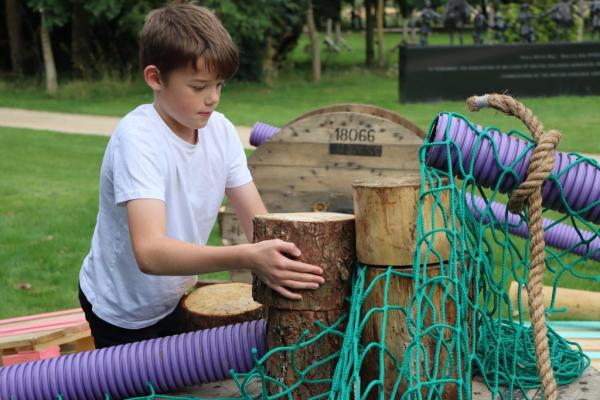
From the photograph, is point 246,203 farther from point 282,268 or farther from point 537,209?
point 537,209

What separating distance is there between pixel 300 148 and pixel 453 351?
312cm

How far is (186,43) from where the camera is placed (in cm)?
262

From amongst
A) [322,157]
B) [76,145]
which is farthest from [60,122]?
[322,157]

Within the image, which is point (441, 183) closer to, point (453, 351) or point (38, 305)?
point (453, 351)

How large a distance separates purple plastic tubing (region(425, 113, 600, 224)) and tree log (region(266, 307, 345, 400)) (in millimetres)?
532

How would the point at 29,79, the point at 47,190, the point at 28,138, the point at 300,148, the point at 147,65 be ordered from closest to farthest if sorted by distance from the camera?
the point at 147,65, the point at 300,148, the point at 47,190, the point at 28,138, the point at 29,79

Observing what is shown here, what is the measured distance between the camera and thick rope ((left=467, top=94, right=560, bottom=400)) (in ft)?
7.80

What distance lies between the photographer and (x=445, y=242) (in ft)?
7.98

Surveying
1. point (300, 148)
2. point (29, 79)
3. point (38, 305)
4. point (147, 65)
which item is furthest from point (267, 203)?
point (29, 79)

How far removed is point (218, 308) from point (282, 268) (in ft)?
2.94

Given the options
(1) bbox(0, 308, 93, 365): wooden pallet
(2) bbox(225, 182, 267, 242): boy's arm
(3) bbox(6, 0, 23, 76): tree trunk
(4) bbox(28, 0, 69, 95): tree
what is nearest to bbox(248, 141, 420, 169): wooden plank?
(1) bbox(0, 308, 93, 365): wooden pallet

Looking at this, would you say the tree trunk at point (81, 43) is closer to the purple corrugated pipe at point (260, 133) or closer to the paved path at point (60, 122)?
the paved path at point (60, 122)

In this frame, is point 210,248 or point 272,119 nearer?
point 210,248

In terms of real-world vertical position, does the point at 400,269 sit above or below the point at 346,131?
above
